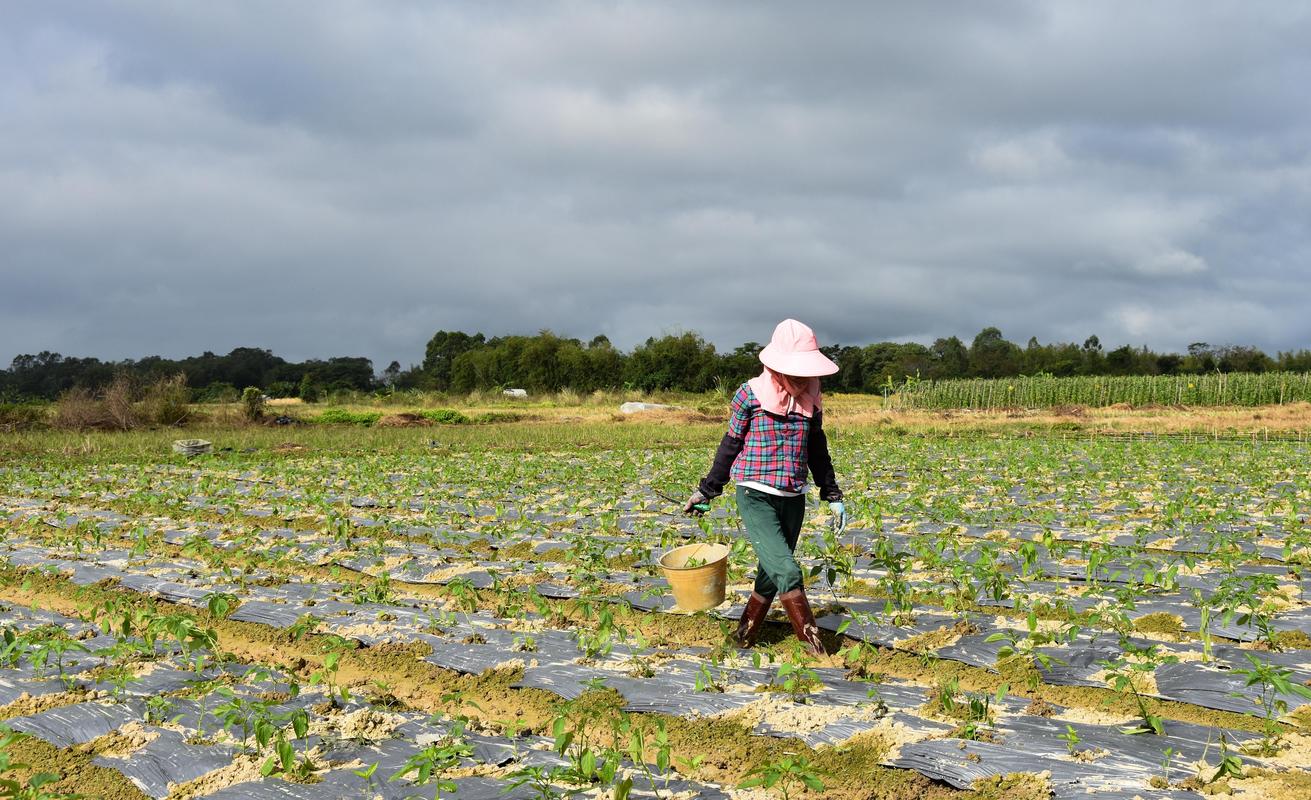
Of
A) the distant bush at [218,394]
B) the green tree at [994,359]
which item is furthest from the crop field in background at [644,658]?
the green tree at [994,359]

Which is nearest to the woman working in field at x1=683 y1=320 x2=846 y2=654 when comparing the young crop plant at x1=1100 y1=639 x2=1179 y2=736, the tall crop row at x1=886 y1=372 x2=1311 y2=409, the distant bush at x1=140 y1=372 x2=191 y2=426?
the young crop plant at x1=1100 y1=639 x2=1179 y2=736

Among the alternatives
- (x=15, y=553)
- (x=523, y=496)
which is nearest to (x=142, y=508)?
(x=15, y=553)

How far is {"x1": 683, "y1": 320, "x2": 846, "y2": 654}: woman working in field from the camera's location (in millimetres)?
4152

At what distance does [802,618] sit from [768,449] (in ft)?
2.74

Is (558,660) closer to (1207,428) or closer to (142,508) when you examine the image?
(142,508)

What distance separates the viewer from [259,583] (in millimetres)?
6562

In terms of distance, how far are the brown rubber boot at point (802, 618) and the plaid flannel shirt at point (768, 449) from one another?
1.68 ft

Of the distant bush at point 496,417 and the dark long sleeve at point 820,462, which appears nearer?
the dark long sleeve at point 820,462

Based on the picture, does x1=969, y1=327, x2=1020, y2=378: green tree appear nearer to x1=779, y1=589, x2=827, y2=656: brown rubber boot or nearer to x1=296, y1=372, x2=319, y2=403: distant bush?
x1=296, y1=372, x2=319, y2=403: distant bush

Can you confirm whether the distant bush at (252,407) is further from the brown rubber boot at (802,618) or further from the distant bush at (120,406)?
the brown rubber boot at (802,618)

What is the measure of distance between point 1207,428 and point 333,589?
65.4 ft

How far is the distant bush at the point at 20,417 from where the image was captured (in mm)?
24294

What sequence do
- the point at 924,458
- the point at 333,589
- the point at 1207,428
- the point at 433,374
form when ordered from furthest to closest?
the point at 433,374, the point at 1207,428, the point at 924,458, the point at 333,589

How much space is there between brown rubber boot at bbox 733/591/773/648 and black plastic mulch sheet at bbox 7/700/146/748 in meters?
2.85
